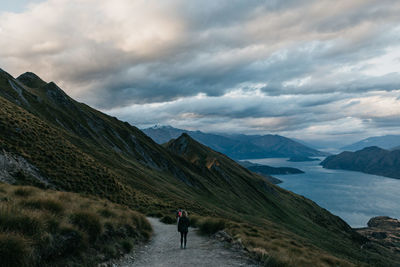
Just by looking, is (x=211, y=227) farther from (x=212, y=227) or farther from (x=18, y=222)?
(x=18, y=222)

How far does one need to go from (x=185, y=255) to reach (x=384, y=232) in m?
195

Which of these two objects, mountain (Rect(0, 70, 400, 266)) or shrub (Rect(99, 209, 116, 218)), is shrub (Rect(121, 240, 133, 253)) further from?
mountain (Rect(0, 70, 400, 266))

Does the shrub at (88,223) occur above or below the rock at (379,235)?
above

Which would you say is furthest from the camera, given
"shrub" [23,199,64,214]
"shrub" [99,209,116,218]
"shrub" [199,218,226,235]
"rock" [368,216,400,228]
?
"rock" [368,216,400,228]

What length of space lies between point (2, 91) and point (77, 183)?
55885mm

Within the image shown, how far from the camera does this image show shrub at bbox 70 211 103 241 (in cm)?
1039

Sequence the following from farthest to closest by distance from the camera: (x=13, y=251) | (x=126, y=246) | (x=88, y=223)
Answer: (x=126, y=246)
(x=88, y=223)
(x=13, y=251)

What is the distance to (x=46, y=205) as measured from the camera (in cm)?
1052

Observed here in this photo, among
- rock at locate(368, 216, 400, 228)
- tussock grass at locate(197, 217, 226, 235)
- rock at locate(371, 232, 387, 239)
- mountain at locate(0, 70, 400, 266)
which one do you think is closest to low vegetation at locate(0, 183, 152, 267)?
tussock grass at locate(197, 217, 226, 235)

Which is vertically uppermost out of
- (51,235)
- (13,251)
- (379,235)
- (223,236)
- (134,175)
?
(13,251)

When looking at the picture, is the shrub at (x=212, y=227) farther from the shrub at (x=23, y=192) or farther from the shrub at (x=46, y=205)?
the shrub at (x=23, y=192)

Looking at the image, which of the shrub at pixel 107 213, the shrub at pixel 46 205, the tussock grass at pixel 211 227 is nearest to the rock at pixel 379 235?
the tussock grass at pixel 211 227

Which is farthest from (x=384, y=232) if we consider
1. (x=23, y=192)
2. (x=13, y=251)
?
(x=13, y=251)

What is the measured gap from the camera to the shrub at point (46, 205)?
1023 cm
